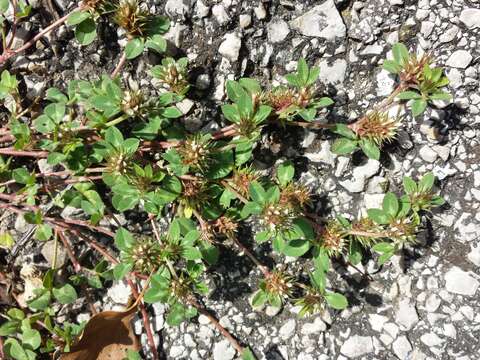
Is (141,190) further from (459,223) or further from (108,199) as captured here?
(459,223)

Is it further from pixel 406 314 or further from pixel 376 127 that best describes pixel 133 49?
pixel 406 314

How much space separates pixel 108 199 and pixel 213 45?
38.0 inches

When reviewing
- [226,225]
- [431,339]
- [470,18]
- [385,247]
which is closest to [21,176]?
[226,225]

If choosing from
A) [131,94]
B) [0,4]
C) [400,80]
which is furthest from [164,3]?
[400,80]

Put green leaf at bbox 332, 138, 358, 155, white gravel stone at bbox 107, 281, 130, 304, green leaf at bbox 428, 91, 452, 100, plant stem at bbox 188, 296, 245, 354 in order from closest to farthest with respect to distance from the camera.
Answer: green leaf at bbox 428, 91, 452, 100 < green leaf at bbox 332, 138, 358, 155 < plant stem at bbox 188, 296, 245, 354 < white gravel stone at bbox 107, 281, 130, 304

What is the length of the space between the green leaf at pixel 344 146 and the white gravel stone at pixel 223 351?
3.80 feet

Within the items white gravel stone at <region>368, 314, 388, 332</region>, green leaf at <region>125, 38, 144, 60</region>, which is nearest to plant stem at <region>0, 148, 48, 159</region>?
green leaf at <region>125, 38, 144, 60</region>

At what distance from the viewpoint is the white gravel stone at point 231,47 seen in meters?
2.76

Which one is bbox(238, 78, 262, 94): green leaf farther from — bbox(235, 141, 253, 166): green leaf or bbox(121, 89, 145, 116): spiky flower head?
bbox(121, 89, 145, 116): spiky flower head

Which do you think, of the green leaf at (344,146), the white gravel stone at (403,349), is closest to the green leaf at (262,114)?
the green leaf at (344,146)

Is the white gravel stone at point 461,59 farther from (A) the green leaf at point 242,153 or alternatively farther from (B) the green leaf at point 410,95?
(A) the green leaf at point 242,153

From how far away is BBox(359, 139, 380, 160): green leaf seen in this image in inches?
99.5

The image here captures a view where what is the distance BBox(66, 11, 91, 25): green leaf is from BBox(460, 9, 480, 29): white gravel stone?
5.99ft

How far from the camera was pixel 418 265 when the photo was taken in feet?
9.08
